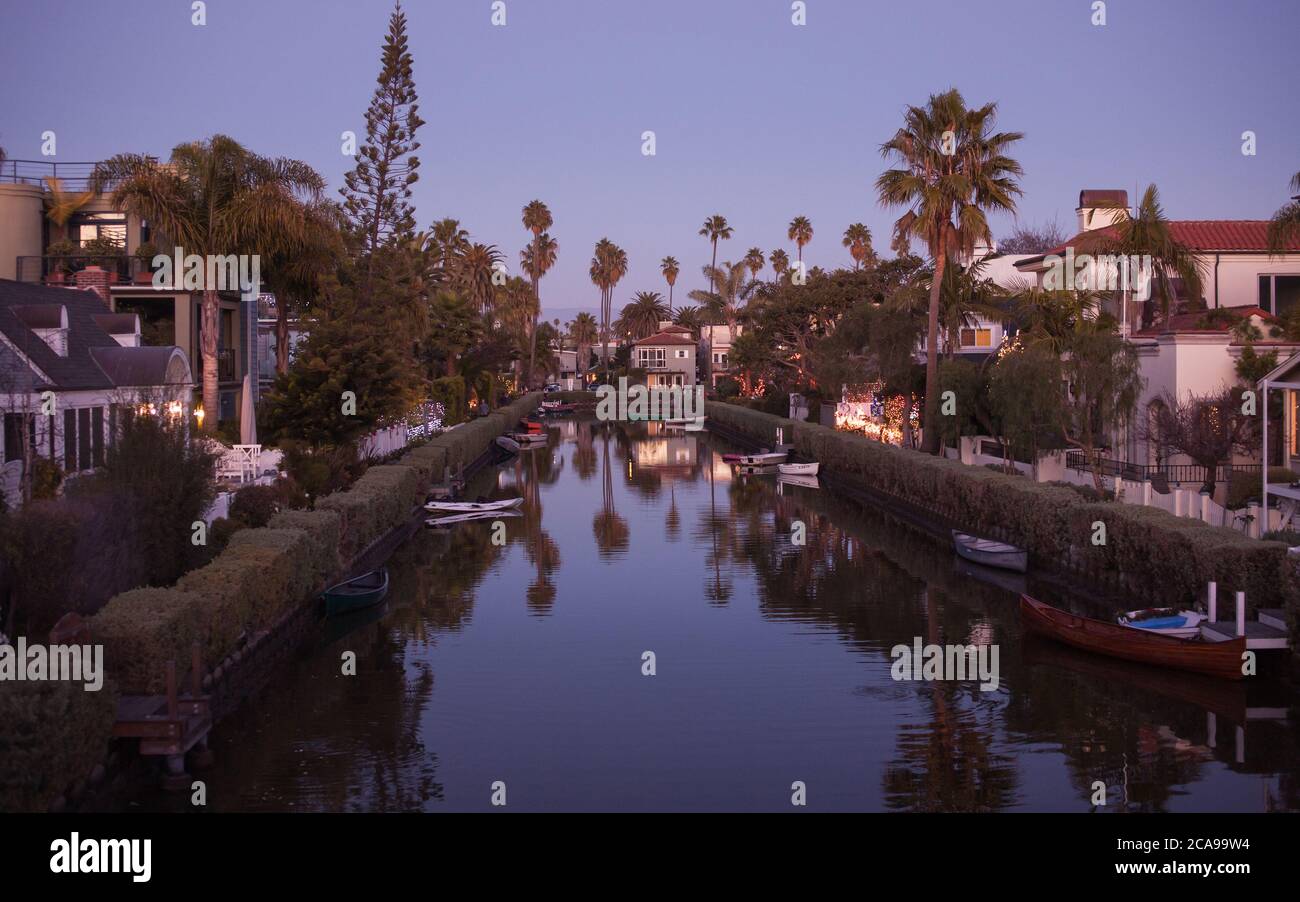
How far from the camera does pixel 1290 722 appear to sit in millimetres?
16344

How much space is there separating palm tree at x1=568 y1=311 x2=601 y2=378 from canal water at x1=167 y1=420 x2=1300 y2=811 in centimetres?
13439

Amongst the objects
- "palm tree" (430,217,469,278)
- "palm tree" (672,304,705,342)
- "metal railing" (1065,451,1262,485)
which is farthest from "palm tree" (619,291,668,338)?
"metal railing" (1065,451,1262,485)

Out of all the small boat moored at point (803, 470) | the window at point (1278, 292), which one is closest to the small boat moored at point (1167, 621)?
the window at point (1278, 292)

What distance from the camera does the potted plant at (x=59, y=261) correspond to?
136 ft

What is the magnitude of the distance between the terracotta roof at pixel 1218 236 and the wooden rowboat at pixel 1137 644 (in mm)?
19832

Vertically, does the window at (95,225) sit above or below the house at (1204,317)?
above

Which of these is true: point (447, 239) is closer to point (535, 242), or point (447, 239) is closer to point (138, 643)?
point (535, 242)

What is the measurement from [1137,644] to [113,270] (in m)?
34.0

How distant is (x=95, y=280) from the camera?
4066 cm

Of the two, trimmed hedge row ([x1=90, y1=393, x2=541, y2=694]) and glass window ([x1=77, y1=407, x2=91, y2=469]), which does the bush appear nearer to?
trimmed hedge row ([x1=90, y1=393, x2=541, y2=694])

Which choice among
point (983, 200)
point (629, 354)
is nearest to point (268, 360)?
point (983, 200)

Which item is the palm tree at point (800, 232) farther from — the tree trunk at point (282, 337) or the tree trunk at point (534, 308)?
the tree trunk at point (282, 337)

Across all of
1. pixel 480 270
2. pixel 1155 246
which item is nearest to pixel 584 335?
pixel 480 270
